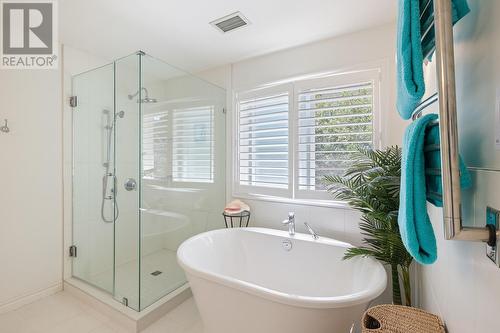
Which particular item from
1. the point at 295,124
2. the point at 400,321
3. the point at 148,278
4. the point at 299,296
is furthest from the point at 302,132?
the point at 148,278

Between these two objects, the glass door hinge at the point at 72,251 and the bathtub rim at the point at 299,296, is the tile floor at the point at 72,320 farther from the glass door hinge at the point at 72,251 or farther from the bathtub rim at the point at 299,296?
the bathtub rim at the point at 299,296

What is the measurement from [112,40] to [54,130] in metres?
1.06

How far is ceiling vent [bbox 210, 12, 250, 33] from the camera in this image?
189 cm

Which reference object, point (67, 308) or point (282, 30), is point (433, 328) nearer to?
point (282, 30)

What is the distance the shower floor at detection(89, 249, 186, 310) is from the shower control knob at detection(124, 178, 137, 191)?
63 centimetres

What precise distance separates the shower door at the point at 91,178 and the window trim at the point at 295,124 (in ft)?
4.35

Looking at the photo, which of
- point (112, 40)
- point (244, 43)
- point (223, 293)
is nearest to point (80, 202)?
point (112, 40)

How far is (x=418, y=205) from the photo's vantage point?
68 cm

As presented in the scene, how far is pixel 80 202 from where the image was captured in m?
2.47

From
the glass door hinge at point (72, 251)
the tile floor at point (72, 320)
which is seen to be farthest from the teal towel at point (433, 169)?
the glass door hinge at point (72, 251)

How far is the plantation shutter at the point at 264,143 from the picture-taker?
96.7 inches

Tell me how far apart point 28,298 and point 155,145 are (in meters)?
1.80

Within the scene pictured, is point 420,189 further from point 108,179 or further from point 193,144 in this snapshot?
point 108,179

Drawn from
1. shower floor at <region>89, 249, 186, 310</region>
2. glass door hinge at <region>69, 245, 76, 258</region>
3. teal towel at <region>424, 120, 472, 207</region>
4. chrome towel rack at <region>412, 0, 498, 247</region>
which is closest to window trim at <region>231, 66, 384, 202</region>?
shower floor at <region>89, 249, 186, 310</region>
